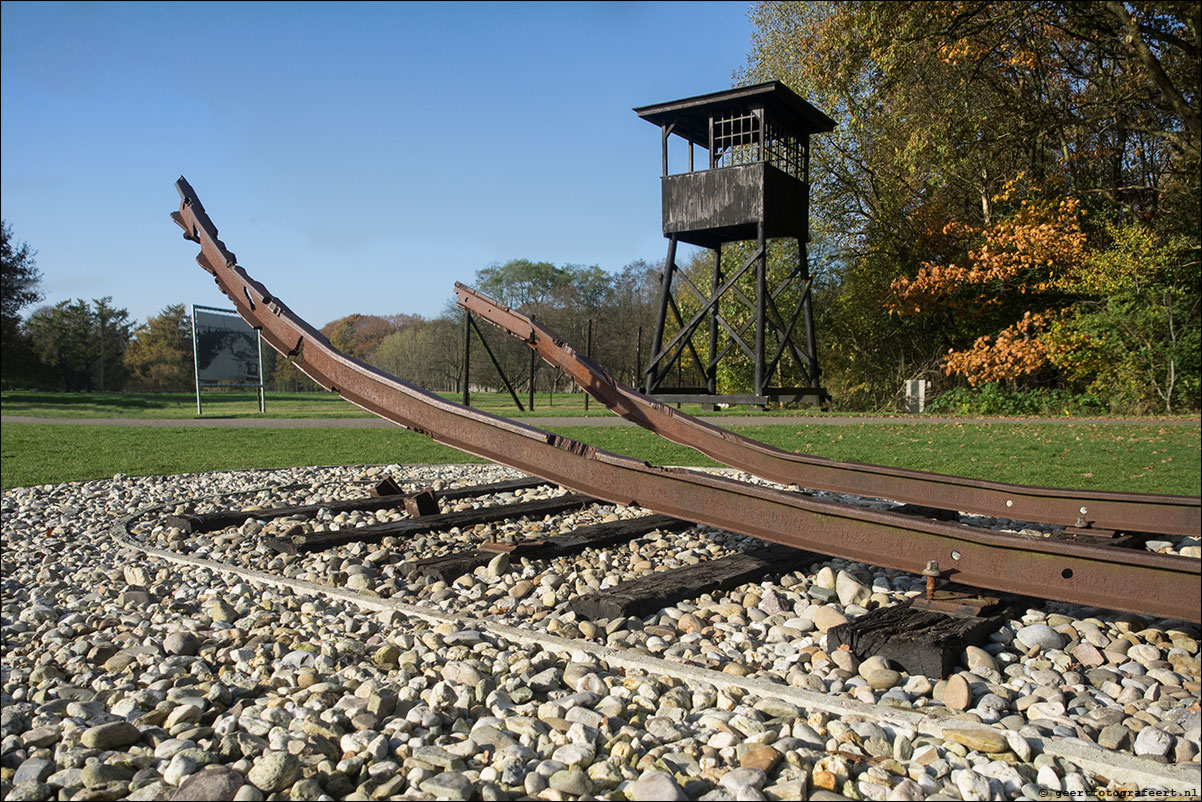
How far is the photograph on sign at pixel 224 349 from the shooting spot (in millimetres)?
24891

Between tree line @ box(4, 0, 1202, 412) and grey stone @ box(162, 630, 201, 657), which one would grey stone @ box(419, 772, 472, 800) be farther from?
tree line @ box(4, 0, 1202, 412)

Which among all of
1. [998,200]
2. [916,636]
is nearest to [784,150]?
[998,200]

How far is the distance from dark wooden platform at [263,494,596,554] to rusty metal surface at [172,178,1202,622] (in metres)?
1.41

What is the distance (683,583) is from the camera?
355 cm

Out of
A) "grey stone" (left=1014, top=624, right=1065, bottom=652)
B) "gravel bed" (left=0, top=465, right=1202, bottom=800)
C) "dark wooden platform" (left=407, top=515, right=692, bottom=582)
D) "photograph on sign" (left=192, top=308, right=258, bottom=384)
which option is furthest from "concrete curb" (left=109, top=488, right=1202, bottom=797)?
"photograph on sign" (left=192, top=308, right=258, bottom=384)

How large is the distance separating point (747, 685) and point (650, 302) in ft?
144

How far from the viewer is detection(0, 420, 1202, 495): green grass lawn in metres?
8.08

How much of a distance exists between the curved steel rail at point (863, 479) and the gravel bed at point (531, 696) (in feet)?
1.36

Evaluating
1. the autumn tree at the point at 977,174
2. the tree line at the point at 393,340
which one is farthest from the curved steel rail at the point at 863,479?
the tree line at the point at 393,340

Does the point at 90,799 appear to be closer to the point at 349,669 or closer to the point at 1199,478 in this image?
the point at 349,669

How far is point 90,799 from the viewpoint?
6.35 ft

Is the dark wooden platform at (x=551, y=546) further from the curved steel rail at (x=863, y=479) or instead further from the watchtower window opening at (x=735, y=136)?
the watchtower window opening at (x=735, y=136)

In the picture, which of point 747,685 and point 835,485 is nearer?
point 747,685

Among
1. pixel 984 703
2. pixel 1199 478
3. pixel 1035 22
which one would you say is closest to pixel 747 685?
pixel 984 703
